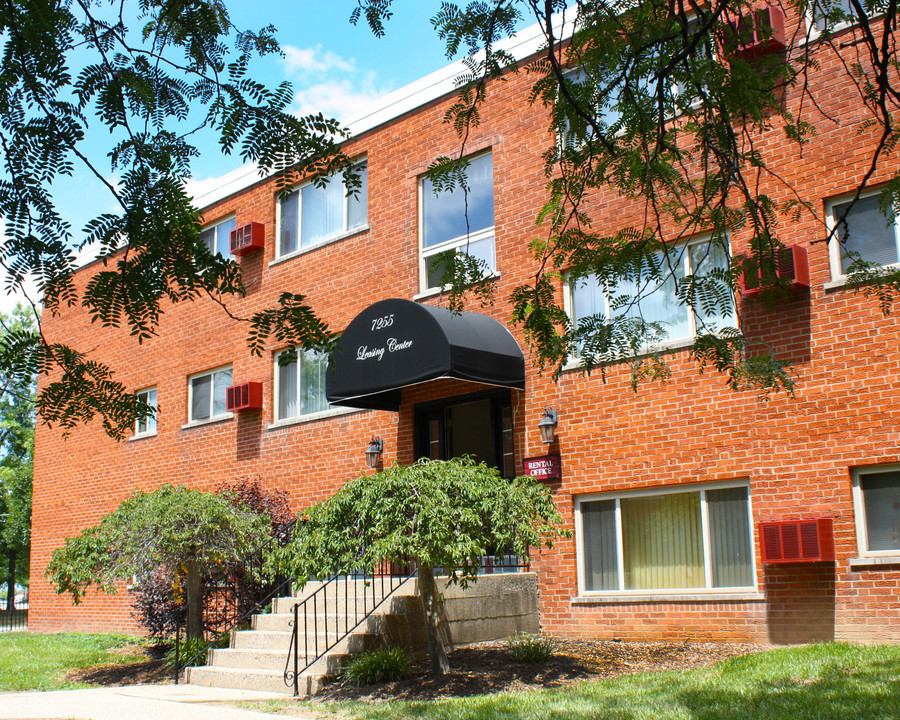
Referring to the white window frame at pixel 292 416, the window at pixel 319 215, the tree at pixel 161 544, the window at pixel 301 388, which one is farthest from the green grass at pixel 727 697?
the window at pixel 319 215

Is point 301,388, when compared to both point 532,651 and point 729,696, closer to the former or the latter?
point 532,651

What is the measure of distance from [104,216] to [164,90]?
1136 mm

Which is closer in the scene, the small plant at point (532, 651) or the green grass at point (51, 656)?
the small plant at point (532, 651)

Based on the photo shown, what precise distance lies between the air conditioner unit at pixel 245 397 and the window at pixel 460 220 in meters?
4.20

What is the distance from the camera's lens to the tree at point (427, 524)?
8.84m

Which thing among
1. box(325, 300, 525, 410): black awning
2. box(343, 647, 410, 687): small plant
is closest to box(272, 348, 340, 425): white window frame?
box(325, 300, 525, 410): black awning

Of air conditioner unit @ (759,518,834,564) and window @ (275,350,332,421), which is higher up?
window @ (275,350,332,421)

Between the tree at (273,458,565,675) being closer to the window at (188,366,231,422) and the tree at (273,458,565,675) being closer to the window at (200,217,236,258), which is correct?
the window at (188,366,231,422)

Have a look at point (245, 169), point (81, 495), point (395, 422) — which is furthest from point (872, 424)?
point (81, 495)

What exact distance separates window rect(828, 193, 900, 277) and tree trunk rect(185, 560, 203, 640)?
905 cm

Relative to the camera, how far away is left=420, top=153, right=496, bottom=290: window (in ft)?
45.6

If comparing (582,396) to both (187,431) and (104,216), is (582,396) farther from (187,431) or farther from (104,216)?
(187,431)

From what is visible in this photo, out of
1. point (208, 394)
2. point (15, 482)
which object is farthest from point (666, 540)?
point (15, 482)

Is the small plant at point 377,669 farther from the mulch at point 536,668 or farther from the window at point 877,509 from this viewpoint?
the window at point 877,509
